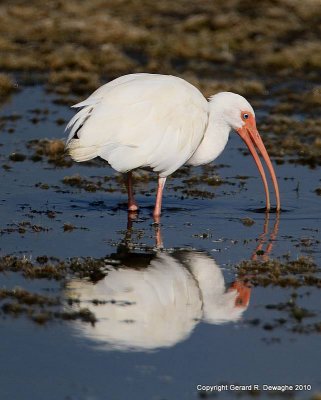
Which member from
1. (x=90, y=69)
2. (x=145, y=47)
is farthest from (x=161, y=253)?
(x=145, y=47)

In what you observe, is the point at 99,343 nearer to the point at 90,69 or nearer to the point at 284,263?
the point at 284,263

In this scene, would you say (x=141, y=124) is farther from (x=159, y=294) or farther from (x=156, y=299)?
(x=156, y=299)

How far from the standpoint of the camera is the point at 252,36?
→ 96.4 feet

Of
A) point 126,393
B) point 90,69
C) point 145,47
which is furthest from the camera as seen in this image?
point 145,47

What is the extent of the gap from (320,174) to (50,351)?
8916 mm

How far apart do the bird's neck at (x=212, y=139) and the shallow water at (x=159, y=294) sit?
78cm

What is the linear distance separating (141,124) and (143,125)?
0.03 m

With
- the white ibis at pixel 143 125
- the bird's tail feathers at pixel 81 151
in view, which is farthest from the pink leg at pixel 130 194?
the bird's tail feathers at pixel 81 151

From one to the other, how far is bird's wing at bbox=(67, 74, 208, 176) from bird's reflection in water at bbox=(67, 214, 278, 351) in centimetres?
135

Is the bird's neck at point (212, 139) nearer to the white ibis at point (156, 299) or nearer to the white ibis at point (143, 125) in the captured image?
the white ibis at point (143, 125)

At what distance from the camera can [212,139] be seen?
45.3ft

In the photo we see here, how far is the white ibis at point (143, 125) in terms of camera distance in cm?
1271

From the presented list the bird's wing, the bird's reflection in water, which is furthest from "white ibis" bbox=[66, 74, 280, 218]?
the bird's reflection in water

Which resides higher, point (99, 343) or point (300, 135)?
point (300, 135)
